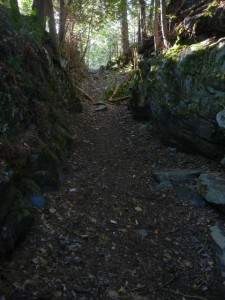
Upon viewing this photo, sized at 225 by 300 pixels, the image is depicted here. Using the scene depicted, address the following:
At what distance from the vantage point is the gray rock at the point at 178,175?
19.1 feet

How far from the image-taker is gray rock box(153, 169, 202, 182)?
5.82 metres

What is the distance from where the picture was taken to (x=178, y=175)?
5.89m

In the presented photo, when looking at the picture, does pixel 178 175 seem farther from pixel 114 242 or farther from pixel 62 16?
pixel 62 16

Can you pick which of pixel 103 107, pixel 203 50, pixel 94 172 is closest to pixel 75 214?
pixel 94 172

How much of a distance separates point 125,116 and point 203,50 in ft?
12.6

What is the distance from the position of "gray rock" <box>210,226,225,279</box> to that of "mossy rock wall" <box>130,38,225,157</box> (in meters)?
1.96

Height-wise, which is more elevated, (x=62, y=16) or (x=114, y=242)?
(x=62, y=16)

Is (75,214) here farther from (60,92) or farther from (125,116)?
(125,116)

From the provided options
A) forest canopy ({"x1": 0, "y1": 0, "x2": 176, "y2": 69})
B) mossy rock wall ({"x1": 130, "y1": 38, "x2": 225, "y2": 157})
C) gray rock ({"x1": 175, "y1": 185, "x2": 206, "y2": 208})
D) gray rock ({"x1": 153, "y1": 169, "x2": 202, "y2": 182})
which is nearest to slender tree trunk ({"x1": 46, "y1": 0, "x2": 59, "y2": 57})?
forest canopy ({"x1": 0, "y1": 0, "x2": 176, "y2": 69})

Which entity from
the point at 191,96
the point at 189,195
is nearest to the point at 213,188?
the point at 189,195

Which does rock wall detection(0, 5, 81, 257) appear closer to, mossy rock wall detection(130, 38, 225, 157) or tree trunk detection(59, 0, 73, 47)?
mossy rock wall detection(130, 38, 225, 157)

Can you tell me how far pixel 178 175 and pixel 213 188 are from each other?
2.84 feet

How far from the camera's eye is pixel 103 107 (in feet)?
35.7

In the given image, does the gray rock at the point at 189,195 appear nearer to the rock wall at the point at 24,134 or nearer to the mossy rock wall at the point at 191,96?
the mossy rock wall at the point at 191,96
